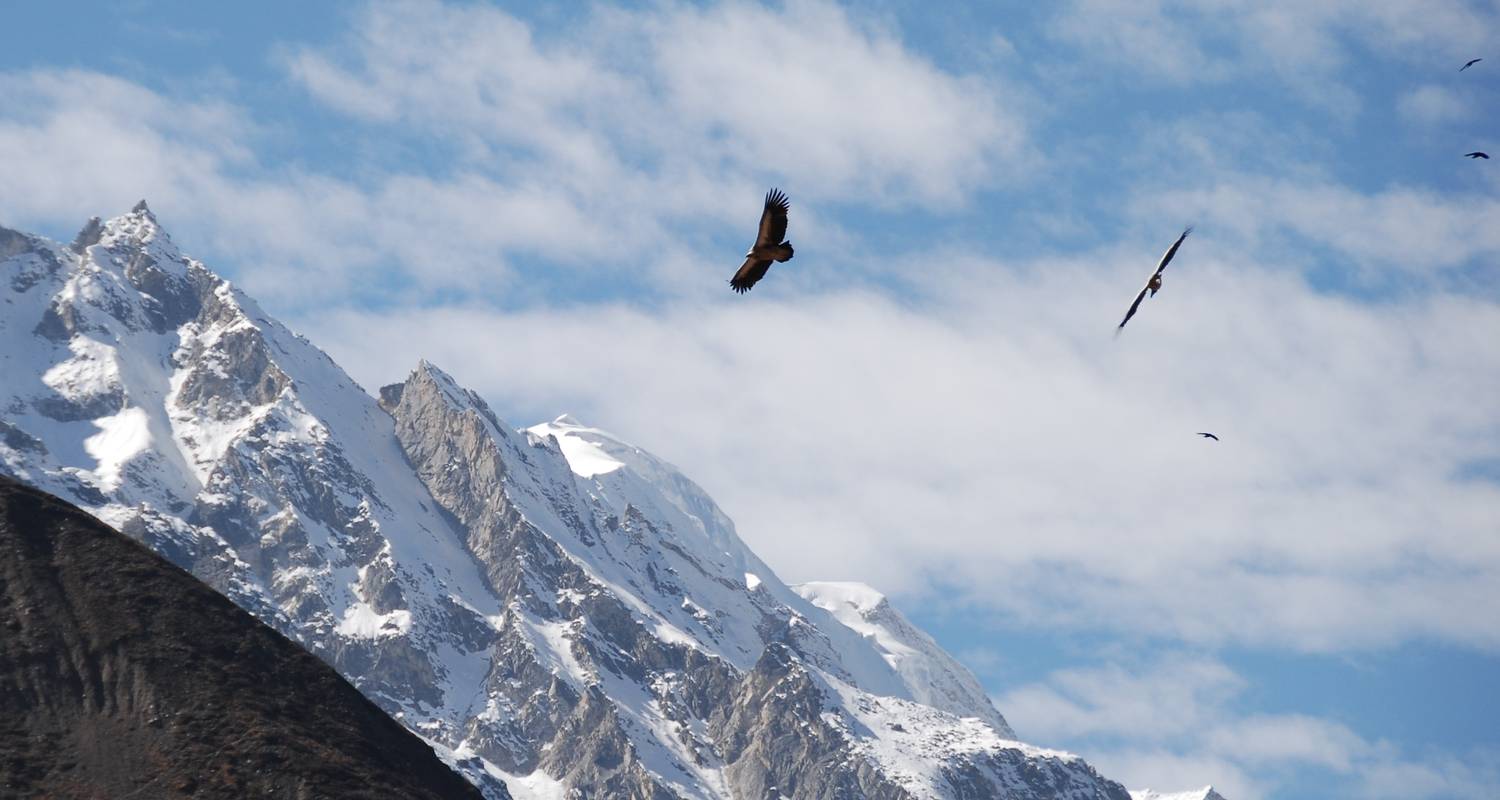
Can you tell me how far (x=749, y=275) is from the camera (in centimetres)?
7212

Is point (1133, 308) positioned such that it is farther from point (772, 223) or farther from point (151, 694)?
point (151, 694)

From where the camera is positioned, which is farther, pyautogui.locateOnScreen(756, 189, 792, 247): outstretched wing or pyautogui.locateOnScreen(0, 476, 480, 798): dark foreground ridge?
pyautogui.locateOnScreen(0, 476, 480, 798): dark foreground ridge

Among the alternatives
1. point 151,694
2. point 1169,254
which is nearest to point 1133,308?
point 1169,254

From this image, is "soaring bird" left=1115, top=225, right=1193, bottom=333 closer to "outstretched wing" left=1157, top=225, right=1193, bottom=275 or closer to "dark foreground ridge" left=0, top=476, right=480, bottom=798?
"outstretched wing" left=1157, top=225, right=1193, bottom=275

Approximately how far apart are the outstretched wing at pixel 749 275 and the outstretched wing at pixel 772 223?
709 millimetres

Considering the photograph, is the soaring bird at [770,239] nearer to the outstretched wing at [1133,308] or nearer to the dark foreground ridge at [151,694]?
the outstretched wing at [1133,308]

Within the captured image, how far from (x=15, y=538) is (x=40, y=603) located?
7795 millimetres

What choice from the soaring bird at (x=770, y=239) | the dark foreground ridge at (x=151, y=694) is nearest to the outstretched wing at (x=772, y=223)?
the soaring bird at (x=770, y=239)

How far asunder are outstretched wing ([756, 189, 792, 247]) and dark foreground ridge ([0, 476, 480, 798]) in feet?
251

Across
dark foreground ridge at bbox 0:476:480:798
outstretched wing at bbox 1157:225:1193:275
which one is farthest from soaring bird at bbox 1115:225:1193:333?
dark foreground ridge at bbox 0:476:480:798

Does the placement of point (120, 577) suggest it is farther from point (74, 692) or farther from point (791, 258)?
point (791, 258)

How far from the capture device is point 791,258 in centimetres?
7094

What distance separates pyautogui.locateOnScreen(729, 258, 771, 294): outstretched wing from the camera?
2832 inches

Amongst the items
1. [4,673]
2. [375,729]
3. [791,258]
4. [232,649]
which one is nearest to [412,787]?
[375,729]
